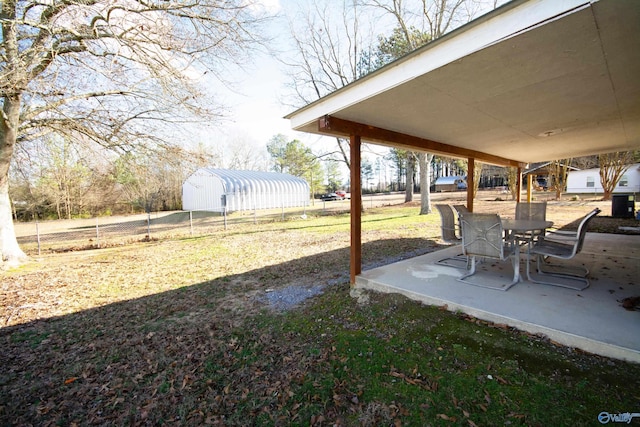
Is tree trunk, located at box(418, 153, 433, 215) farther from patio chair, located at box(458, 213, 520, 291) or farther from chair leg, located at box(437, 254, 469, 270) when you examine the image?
patio chair, located at box(458, 213, 520, 291)

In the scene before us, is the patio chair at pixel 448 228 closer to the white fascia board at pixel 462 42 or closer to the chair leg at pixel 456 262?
the chair leg at pixel 456 262

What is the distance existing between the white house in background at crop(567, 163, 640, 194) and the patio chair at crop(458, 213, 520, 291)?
25701 mm

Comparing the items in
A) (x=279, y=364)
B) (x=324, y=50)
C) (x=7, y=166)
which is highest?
(x=324, y=50)

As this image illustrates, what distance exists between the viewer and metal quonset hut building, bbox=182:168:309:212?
2086 cm

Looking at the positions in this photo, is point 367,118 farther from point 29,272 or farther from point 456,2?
point 456,2

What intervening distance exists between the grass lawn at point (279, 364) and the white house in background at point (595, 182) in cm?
2711

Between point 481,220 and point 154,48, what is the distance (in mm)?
6908

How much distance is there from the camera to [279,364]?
100 inches

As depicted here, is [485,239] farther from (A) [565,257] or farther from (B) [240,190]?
(B) [240,190]

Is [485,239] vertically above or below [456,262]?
above

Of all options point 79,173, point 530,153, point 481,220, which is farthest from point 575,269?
point 79,173

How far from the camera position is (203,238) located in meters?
9.91

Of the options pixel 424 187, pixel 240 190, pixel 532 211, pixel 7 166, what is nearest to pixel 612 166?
pixel 424 187

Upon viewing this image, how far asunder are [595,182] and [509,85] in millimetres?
28902
